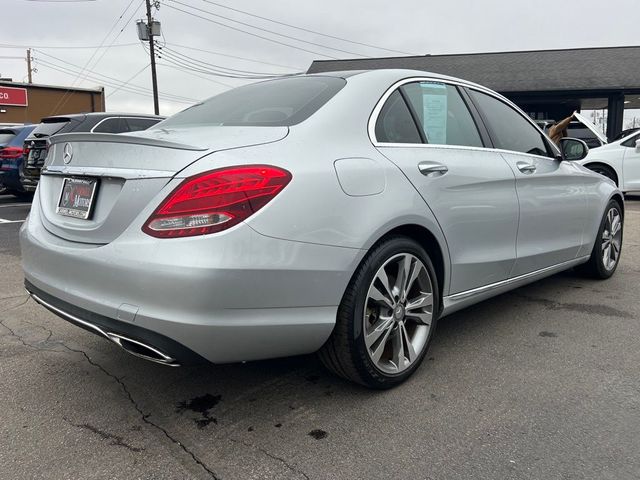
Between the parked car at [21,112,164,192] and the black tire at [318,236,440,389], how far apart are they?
7618 mm

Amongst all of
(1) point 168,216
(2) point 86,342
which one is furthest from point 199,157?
(2) point 86,342

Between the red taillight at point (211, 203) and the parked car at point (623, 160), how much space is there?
1029 centimetres

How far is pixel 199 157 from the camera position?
2182 mm

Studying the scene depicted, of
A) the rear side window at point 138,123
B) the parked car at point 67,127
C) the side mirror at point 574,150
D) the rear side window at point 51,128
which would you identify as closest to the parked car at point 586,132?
the side mirror at point 574,150

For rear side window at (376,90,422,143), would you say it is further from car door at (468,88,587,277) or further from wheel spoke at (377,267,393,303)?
car door at (468,88,587,277)

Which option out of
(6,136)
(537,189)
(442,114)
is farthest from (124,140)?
(6,136)

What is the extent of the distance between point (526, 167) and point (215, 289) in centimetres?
248

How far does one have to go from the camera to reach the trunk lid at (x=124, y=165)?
7.25 feet

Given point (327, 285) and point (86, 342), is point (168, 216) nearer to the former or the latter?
point (327, 285)

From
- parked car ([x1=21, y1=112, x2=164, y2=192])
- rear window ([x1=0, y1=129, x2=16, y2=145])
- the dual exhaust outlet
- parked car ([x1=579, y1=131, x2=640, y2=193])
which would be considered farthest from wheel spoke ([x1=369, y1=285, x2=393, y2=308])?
rear window ([x1=0, y1=129, x2=16, y2=145])

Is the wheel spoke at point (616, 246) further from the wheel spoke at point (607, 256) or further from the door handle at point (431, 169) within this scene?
the door handle at point (431, 169)

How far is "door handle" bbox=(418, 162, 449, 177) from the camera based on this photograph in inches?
111

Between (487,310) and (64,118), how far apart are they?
8298 mm

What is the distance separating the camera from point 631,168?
10703 millimetres
